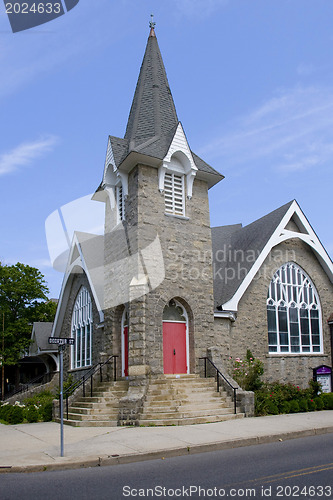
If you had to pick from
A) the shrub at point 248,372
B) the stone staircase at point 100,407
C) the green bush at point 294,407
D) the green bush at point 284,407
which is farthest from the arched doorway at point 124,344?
the green bush at point 294,407

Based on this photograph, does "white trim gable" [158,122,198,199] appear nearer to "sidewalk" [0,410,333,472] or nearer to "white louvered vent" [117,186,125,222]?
"white louvered vent" [117,186,125,222]

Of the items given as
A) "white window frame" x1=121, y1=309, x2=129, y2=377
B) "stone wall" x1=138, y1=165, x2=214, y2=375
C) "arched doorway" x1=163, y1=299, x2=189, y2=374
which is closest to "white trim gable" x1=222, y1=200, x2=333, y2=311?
"stone wall" x1=138, y1=165, x2=214, y2=375

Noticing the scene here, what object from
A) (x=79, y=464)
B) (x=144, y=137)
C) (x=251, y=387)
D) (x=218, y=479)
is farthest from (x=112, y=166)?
(x=218, y=479)

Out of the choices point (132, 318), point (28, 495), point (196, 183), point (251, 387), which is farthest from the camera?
point (196, 183)

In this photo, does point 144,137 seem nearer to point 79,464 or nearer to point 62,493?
point 79,464

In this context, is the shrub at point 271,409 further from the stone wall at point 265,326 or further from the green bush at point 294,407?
the stone wall at point 265,326

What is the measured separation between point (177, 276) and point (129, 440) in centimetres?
722

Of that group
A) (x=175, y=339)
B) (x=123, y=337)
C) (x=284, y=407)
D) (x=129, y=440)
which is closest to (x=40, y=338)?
(x=123, y=337)

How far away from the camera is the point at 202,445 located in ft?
31.8

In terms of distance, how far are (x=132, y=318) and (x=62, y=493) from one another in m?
9.41

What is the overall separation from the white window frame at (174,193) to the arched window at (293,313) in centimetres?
546

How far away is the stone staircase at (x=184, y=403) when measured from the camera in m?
13.5

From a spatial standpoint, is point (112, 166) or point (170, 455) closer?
point (170, 455)

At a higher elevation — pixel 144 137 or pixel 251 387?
pixel 144 137
